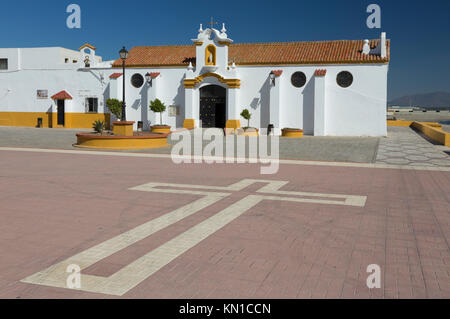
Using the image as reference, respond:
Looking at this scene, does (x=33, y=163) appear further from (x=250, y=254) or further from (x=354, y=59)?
(x=354, y=59)

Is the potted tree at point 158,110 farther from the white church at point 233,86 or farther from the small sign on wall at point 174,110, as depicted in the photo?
the white church at point 233,86

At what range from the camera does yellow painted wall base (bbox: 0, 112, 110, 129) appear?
33.8 metres

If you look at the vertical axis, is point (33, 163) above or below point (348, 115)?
below

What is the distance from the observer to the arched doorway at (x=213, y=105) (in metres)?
30.9

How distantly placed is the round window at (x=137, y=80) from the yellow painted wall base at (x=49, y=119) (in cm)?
307

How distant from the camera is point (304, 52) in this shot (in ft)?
99.6

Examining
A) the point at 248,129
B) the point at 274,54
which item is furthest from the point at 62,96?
the point at 274,54

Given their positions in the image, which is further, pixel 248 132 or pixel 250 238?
pixel 248 132

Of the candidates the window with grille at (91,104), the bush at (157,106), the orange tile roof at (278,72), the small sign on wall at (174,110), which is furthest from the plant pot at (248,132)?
the window with grille at (91,104)

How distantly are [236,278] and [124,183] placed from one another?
6331 millimetres

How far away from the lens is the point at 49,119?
115 feet

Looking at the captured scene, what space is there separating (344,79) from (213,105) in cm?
887

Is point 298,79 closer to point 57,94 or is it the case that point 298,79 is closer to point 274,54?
point 274,54
